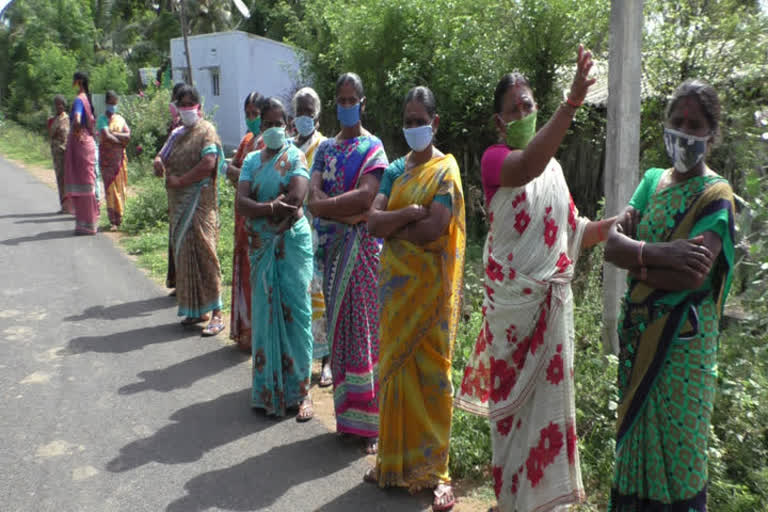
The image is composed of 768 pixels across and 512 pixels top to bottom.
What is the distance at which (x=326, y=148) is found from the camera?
4535mm

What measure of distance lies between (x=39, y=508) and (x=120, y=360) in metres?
2.40

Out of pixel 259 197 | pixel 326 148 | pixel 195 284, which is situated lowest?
pixel 195 284

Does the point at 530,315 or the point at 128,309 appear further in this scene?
the point at 128,309

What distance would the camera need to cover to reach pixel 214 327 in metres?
6.76

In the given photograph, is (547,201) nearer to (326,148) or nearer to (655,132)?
(326,148)

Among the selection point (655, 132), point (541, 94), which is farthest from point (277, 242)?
point (541, 94)

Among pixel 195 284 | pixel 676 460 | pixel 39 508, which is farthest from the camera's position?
pixel 195 284

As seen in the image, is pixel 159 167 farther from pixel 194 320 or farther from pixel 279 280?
pixel 279 280

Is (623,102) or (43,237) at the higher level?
(623,102)

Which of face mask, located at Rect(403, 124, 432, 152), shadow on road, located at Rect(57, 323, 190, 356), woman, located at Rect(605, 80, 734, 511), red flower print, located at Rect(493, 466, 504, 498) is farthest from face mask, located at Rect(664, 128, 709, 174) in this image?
shadow on road, located at Rect(57, 323, 190, 356)

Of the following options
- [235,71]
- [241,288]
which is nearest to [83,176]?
[241,288]

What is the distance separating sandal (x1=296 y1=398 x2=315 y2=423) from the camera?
192 inches

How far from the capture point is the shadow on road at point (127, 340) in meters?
6.39

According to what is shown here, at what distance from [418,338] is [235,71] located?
22961 millimetres
